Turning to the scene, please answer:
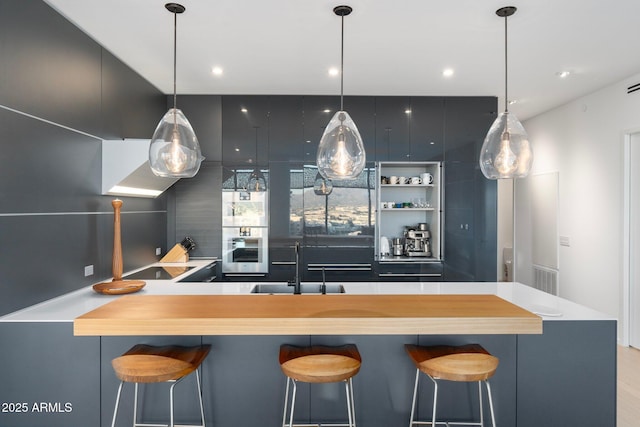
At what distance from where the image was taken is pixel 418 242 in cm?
466

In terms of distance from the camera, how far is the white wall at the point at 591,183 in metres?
4.02

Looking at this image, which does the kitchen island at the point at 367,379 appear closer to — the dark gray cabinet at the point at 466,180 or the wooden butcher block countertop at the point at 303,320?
the wooden butcher block countertop at the point at 303,320

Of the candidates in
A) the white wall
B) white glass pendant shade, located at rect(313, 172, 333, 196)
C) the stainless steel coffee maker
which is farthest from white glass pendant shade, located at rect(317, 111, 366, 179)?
the white wall

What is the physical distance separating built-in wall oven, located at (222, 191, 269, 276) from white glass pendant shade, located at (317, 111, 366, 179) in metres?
2.15

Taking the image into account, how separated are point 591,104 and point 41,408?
5688mm

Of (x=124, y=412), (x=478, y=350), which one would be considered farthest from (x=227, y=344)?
(x=478, y=350)

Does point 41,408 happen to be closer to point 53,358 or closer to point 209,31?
point 53,358

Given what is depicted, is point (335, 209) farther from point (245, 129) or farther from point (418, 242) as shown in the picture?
point (245, 129)

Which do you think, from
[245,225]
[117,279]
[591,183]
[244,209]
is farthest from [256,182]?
[591,183]

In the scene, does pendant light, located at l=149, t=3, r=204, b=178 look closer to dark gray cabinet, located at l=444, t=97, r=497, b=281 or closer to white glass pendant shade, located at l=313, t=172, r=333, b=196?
white glass pendant shade, located at l=313, t=172, r=333, b=196

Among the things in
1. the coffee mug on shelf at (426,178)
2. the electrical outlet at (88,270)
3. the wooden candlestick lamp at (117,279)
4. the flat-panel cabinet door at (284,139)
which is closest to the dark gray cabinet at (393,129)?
the coffee mug on shelf at (426,178)

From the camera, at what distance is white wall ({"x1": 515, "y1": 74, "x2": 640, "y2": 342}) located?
4.02m

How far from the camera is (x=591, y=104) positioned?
4.38 m

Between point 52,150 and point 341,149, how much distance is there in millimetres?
1885
